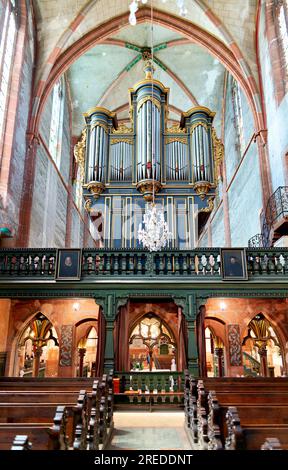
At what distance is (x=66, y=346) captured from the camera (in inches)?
514

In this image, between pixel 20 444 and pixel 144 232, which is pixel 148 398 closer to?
pixel 144 232

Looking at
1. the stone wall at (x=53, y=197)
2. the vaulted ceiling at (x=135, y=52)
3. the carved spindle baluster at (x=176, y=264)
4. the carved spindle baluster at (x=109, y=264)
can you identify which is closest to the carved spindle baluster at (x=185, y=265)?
the carved spindle baluster at (x=176, y=264)

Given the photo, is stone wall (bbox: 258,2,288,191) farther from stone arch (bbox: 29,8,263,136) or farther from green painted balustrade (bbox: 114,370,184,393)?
green painted balustrade (bbox: 114,370,184,393)

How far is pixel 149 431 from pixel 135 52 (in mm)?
20587

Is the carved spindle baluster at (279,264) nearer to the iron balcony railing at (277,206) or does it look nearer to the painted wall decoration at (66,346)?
the iron balcony railing at (277,206)

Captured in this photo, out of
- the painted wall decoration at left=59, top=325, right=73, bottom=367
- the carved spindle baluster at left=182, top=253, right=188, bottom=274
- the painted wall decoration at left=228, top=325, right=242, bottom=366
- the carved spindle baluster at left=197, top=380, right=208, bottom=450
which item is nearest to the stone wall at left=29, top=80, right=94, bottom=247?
the painted wall decoration at left=59, top=325, right=73, bottom=367

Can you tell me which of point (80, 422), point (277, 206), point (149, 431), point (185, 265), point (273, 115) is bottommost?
point (149, 431)

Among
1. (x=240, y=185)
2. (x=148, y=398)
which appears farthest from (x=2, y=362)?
(x=240, y=185)

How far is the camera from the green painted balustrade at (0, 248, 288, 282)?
35.9ft

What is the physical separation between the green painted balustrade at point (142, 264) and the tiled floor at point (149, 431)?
3.81 metres

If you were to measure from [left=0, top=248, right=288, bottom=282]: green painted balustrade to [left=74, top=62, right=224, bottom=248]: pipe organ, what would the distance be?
12.3ft
